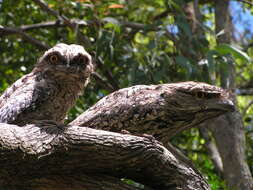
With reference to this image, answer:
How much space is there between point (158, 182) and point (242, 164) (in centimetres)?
271

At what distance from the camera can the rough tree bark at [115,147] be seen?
128 inches

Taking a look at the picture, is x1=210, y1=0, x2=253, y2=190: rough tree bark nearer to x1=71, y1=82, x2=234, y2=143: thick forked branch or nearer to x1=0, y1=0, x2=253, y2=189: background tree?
x1=0, y1=0, x2=253, y2=189: background tree

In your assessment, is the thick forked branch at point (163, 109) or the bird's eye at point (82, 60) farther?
the bird's eye at point (82, 60)

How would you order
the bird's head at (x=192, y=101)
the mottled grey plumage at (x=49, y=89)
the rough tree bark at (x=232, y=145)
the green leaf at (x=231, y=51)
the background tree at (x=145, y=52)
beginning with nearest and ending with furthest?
the bird's head at (x=192, y=101), the mottled grey plumage at (x=49, y=89), the green leaf at (x=231, y=51), the background tree at (x=145, y=52), the rough tree bark at (x=232, y=145)

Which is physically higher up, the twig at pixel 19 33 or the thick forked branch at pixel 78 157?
the twig at pixel 19 33

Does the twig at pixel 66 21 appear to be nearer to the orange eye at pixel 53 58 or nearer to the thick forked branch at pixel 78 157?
the orange eye at pixel 53 58

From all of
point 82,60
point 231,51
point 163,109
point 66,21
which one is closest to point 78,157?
point 163,109

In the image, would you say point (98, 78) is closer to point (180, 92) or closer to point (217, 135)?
point (217, 135)

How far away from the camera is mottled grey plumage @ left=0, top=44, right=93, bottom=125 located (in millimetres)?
4012

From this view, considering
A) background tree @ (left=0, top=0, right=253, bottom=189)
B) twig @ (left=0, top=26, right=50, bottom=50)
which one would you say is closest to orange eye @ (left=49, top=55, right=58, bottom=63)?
background tree @ (left=0, top=0, right=253, bottom=189)

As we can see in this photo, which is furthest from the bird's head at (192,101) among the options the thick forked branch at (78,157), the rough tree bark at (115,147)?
the thick forked branch at (78,157)

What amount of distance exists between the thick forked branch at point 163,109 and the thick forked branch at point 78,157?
0.35m

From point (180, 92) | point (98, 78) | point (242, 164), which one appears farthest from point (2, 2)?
point (180, 92)

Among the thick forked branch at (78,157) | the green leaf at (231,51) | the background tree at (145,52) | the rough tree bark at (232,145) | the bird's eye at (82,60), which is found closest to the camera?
the thick forked branch at (78,157)
